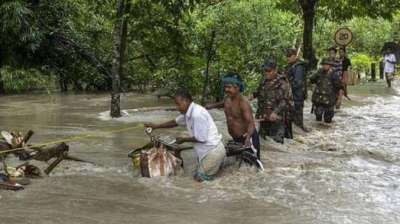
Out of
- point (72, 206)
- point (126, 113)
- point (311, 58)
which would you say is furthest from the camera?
point (311, 58)

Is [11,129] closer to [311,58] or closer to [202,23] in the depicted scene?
[202,23]

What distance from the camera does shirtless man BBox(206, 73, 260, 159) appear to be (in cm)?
830

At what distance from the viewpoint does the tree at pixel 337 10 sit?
18703 millimetres

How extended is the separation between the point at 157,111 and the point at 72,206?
8.41m

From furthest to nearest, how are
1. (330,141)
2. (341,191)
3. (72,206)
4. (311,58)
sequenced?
(311,58)
(330,141)
(341,191)
(72,206)

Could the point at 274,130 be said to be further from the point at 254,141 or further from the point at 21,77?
the point at 21,77

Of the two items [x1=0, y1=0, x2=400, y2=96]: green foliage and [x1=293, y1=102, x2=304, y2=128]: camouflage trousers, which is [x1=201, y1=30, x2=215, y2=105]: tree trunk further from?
[x1=293, y1=102, x2=304, y2=128]: camouflage trousers

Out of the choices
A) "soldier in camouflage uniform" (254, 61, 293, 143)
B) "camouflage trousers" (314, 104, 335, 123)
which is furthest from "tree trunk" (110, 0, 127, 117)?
"camouflage trousers" (314, 104, 335, 123)


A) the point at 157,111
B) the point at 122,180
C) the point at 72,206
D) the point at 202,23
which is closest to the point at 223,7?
the point at 202,23

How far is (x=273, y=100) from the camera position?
10.3m

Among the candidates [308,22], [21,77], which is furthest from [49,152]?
[21,77]

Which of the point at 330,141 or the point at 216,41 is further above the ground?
the point at 216,41

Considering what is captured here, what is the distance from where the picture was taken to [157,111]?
15109mm

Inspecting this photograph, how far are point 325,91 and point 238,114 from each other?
5.75m
